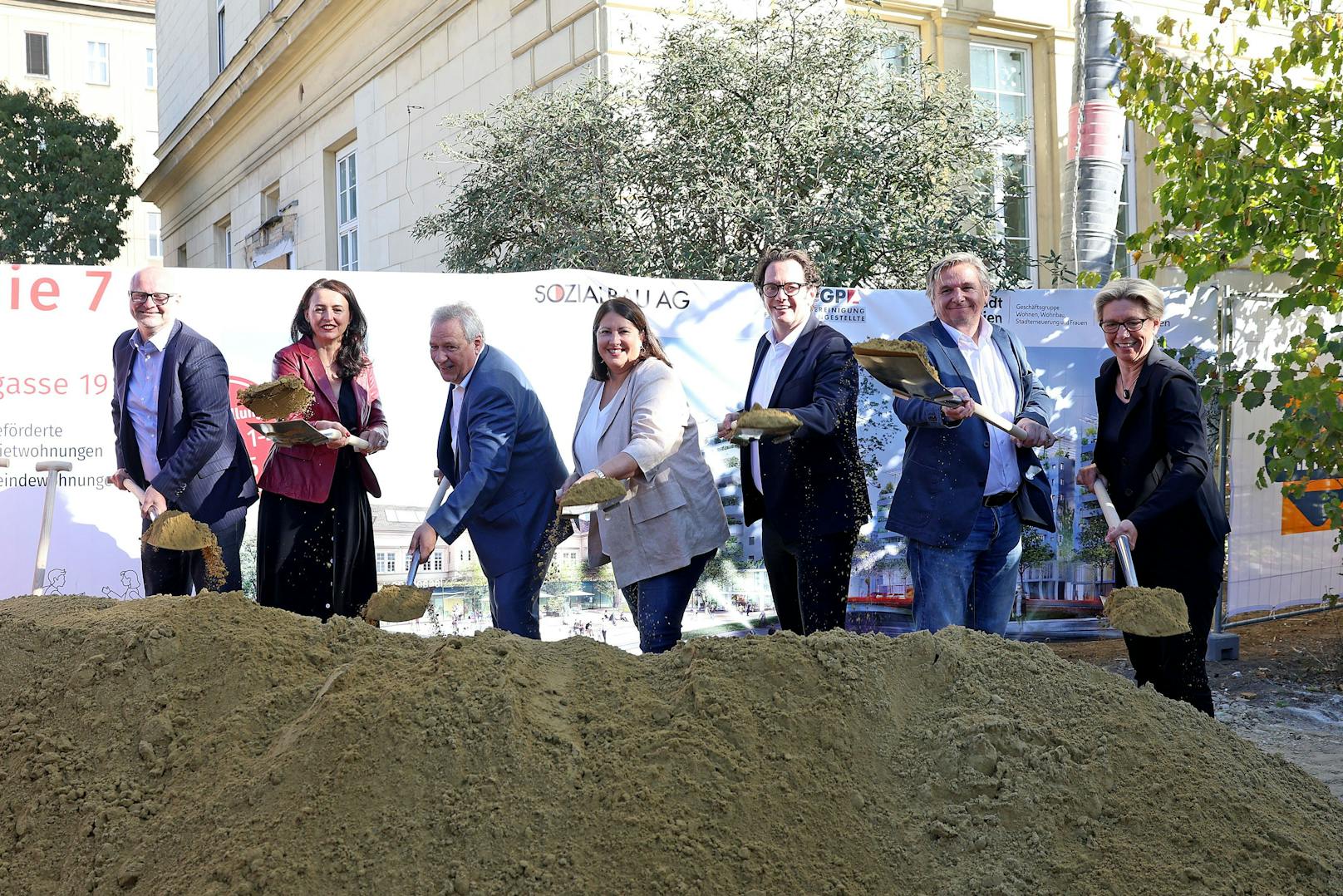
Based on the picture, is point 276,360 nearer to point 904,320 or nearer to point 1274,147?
point 904,320

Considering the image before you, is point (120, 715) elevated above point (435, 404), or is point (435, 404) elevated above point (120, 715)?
point (435, 404)

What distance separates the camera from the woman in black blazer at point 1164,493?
4219mm

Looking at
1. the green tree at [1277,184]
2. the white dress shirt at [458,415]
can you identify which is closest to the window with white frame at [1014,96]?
the green tree at [1277,184]

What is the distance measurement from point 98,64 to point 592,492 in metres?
43.6

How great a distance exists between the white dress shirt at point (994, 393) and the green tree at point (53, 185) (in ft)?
90.0

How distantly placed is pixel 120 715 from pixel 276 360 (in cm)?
238

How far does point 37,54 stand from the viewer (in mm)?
40250

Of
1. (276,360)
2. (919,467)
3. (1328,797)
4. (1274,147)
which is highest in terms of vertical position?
(1274,147)

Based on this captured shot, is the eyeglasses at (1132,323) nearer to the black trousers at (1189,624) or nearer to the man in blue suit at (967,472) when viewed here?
the man in blue suit at (967,472)

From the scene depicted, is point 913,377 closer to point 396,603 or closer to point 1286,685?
point 396,603

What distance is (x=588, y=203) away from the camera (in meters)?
8.83

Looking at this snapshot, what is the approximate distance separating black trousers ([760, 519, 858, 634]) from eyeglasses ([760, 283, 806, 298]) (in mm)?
889

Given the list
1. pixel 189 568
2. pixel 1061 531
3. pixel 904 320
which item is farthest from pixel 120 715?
pixel 1061 531

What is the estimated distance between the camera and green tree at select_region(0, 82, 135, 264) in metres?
27.4
